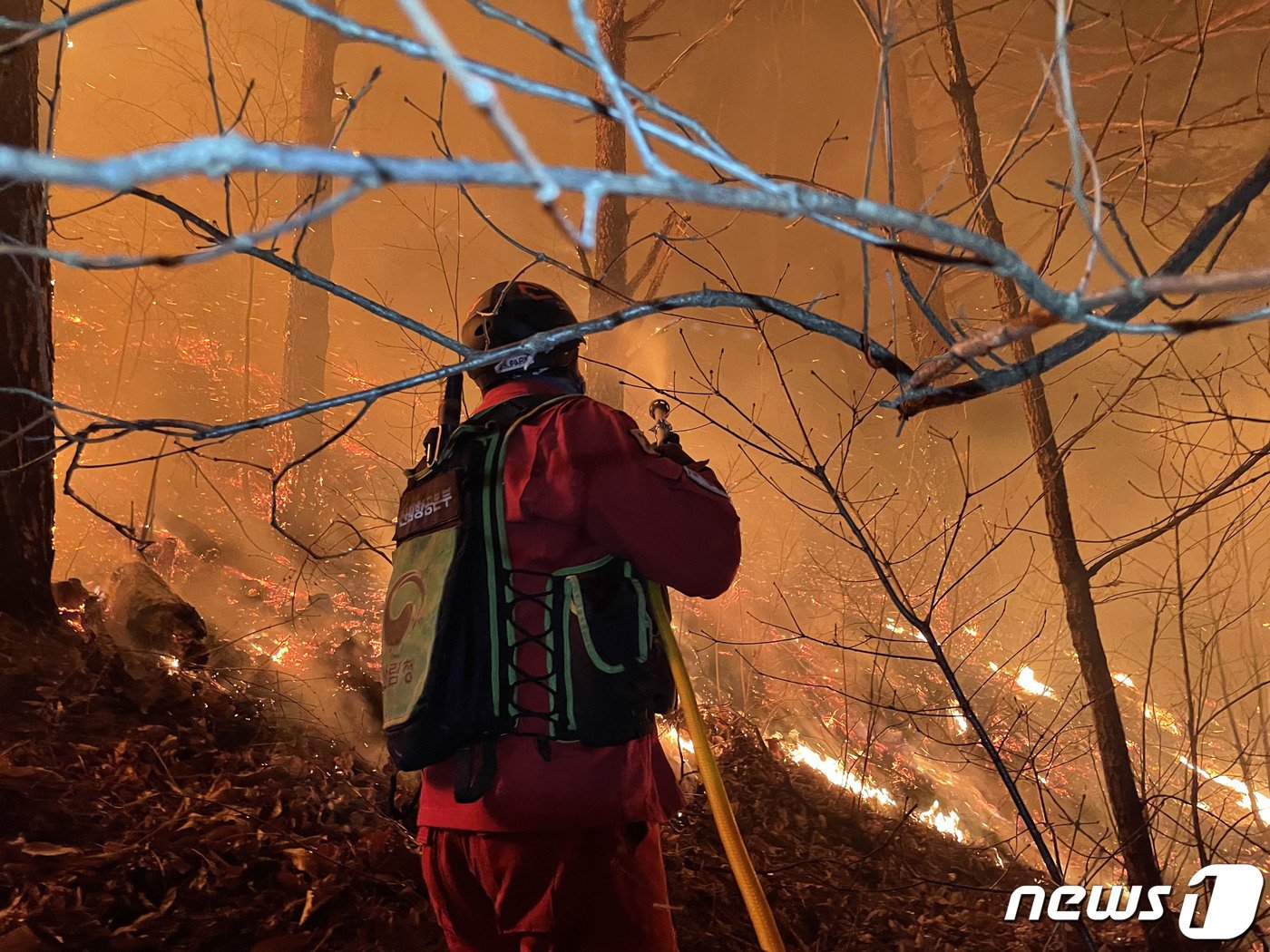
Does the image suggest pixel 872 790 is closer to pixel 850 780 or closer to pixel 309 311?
pixel 850 780

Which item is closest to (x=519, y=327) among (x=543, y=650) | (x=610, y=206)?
(x=543, y=650)

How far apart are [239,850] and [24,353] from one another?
269 cm

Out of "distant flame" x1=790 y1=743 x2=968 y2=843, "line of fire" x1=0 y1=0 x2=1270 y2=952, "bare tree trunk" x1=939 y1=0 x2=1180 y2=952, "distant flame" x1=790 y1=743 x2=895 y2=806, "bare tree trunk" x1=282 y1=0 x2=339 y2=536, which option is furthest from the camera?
"bare tree trunk" x1=282 y1=0 x2=339 y2=536

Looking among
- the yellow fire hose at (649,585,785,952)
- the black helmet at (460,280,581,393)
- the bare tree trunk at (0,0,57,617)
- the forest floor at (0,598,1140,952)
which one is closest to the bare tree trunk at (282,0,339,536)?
the bare tree trunk at (0,0,57,617)

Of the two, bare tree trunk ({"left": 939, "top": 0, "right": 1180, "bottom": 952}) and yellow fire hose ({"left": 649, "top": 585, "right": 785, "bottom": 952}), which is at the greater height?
bare tree trunk ({"left": 939, "top": 0, "right": 1180, "bottom": 952})

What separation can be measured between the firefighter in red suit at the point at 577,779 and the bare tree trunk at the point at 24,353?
115 inches

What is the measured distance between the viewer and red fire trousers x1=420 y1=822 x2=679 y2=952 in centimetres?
180

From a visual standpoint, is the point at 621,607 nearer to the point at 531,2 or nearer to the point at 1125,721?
the point at 1125,721

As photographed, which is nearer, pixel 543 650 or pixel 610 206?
pixel 543 650

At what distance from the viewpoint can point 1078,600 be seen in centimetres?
306

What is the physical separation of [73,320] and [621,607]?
44.6 ft

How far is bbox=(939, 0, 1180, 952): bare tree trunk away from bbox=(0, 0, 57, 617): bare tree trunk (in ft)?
14.5

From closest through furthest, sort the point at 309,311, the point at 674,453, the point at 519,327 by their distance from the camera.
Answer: the point at 674,453, the point at 519,327, the point at 309,311

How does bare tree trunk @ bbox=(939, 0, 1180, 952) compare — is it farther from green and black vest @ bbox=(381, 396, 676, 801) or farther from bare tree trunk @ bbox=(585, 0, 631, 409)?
bare tree trunk @ bbox=(585, 0, 631, 409)
